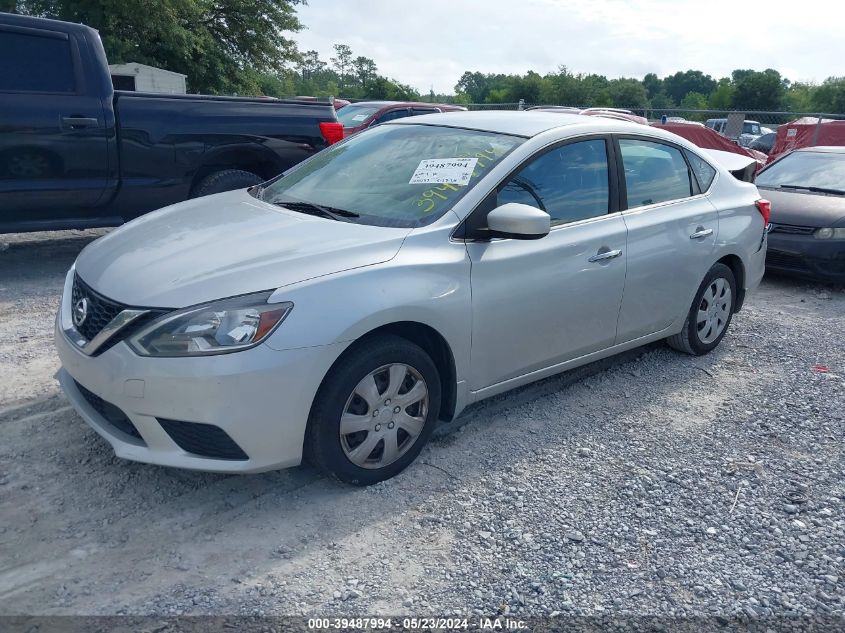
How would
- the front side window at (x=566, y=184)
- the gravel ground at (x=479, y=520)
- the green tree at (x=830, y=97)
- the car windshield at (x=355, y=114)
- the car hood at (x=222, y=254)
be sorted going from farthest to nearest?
the green tree at (x=830, y=97) < the car windshield at (x=355, y=114) < the front side window at (x=566, y=184) < the car hood at (x=222, y=254) < the gravel ground at (x=479, y=520)

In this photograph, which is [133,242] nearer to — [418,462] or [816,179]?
[418,462]

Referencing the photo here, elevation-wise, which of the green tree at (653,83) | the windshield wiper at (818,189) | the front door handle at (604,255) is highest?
the green tree at (653,83)

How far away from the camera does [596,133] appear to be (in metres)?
4.48

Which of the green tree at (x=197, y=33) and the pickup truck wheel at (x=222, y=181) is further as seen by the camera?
the green tree at (x=197, y=33)

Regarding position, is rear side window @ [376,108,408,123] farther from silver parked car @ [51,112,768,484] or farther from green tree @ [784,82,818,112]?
green tree @ [784,82,818,112]

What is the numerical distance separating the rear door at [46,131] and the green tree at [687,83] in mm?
94608

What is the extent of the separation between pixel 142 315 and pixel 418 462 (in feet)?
4.97

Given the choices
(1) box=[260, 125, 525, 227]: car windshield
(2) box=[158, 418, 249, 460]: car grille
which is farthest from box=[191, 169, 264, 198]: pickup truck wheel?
(2) box=[158, 418, 249, 460]: car grille

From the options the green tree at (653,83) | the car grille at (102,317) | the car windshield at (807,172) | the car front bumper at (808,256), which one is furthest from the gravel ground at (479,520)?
the green tree at (653,83)

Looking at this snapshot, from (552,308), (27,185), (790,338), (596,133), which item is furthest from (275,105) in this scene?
(790,338)

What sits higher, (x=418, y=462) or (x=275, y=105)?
(x=275, y=105)

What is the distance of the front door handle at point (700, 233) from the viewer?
16.1 feet

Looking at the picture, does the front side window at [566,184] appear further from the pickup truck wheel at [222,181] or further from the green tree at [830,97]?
the green tree at [830,97]

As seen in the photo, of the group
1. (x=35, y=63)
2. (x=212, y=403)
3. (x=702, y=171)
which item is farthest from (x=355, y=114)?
(x=212, y=403)
